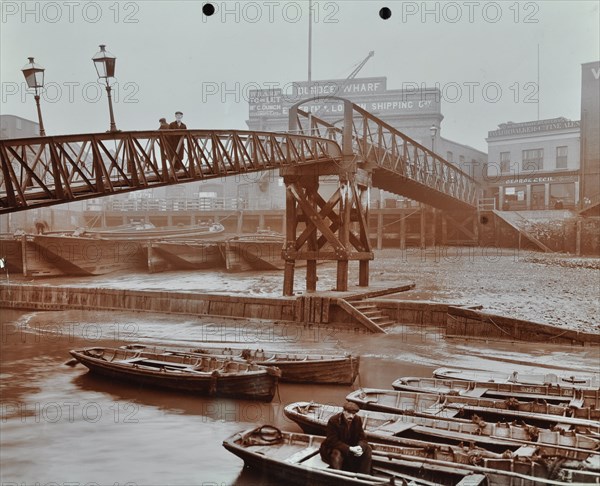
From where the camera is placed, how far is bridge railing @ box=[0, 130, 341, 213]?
34.3 ft

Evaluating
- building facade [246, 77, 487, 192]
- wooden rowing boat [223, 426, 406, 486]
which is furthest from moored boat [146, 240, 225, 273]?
wooden rowing boat [223, 426, 406, 486]

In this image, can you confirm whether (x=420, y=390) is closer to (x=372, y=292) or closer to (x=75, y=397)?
(x=75, y=397)

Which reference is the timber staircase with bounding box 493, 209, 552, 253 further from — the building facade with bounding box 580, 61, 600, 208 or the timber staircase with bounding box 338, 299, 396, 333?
the timber staircase with bounding box 338, 299, 396, 333

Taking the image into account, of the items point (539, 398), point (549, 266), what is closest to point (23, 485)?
point (539, 398)

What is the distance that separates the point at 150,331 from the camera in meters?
20.0

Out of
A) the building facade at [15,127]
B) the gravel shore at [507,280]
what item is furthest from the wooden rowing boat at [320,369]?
the building facade at [15,127]

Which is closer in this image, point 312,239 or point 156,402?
point 156,402

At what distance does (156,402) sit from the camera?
38.6ft

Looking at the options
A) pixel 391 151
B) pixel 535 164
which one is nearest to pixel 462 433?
pixel 391 151

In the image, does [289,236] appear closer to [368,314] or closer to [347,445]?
[368,314]

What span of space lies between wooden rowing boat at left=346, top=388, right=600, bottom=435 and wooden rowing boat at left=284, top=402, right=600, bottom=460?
400mm

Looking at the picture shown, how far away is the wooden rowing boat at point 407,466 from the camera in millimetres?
6746

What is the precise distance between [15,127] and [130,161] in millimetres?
9400

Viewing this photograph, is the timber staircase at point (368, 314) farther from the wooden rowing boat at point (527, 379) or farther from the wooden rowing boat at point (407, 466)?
the wooden rowing boat at point (407, 466)
